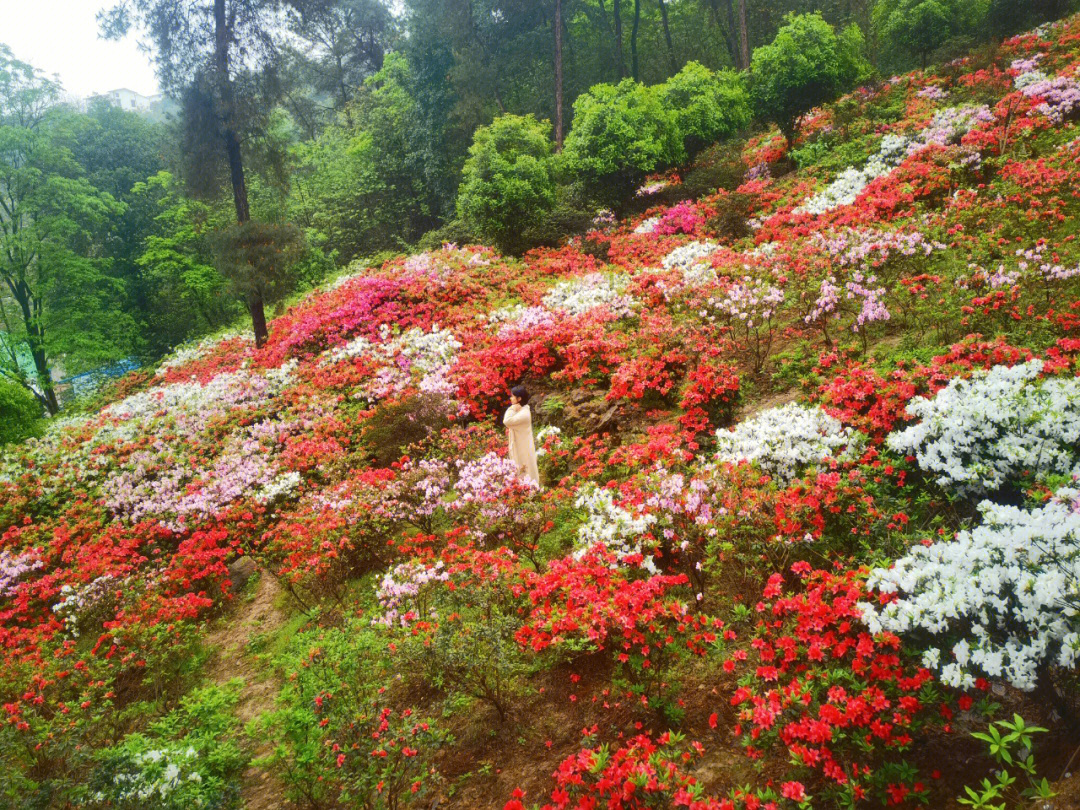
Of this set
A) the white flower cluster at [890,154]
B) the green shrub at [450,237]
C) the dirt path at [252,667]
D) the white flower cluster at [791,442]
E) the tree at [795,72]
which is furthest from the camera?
the green shrub at [450,237]

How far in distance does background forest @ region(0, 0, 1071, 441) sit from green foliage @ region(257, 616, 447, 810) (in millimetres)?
13195

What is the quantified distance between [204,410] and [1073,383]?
47.7 feet

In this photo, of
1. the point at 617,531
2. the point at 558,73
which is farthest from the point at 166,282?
the point at 617,531

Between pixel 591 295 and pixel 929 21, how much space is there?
17.2 meters

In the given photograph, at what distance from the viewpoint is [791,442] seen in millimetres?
5461

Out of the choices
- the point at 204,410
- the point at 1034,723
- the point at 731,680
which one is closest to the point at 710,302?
the point at 731,680

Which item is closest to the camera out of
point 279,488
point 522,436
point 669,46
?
point 522,436

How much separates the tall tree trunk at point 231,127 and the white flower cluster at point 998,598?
16944 mm

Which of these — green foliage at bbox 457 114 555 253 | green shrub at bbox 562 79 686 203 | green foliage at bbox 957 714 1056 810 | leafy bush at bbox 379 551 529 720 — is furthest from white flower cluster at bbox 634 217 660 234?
green foliage at bbox 957 714 1056 810

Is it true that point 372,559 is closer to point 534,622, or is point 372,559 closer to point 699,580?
point 534,622

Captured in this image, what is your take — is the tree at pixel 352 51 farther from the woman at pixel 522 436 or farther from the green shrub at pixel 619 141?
the woman at pixel 522 436

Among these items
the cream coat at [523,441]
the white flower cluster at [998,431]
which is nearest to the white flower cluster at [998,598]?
the white flower cluster at [998,431]

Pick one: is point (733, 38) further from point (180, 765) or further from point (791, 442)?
point (180, 765)

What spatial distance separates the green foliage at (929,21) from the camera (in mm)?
18062
